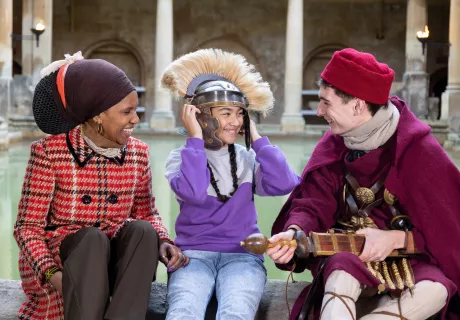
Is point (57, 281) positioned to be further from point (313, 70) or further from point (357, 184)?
point (313, 70)

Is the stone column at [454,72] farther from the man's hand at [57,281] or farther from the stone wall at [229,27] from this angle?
the man's hand at [57,281]

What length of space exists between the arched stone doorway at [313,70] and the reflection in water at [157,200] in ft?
25.0

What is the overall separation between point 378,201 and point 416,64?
17.3 metres

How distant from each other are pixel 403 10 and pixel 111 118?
69.1 ft

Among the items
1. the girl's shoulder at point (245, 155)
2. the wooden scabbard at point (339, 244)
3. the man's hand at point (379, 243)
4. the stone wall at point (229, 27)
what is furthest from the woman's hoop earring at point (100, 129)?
the stone wall at point (229, 27)

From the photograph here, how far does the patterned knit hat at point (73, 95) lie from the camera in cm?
270

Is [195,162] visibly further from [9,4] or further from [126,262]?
[9,4]

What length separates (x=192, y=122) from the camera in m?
2.96

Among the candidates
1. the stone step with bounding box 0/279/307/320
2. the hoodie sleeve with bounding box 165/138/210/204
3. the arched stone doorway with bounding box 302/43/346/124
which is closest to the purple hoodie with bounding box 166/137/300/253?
the hoodie sleeve with bounding box 165/138/210/204

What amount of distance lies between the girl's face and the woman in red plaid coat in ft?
1.08

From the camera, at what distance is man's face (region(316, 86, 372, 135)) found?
2791mm

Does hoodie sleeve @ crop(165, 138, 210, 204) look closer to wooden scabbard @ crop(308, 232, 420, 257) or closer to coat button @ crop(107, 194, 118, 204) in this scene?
coat button @ crop(107, 194, 118, 204)

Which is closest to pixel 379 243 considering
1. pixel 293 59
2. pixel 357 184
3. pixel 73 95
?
pixel 357 184

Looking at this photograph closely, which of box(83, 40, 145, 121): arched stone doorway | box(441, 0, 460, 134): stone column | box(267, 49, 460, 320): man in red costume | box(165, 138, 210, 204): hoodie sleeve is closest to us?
box(267, 49, 460, 320): man in red costume
